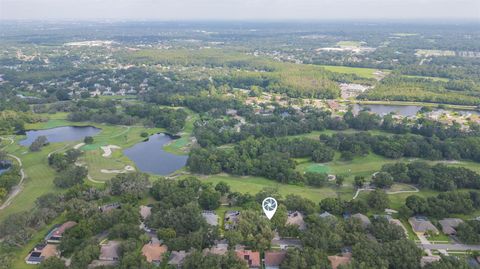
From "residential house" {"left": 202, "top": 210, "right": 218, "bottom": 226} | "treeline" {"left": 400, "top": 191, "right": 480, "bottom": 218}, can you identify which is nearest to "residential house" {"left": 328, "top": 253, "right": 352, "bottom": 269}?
"treeline" {"left": 400, "top": 191, "right": 480, "bottom": 218}

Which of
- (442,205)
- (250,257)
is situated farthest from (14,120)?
(442,205)

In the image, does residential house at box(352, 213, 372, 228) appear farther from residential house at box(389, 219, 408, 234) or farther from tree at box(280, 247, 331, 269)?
tree at box(280, 247, 331, 269)

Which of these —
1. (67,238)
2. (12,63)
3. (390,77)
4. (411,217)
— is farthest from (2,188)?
(12,63)

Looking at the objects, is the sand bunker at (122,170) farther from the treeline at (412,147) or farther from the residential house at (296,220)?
the treeline at (412,147)

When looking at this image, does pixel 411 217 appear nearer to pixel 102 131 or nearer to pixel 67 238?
pixel 67 238

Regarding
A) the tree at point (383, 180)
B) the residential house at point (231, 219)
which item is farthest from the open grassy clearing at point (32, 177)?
the tree at point (383, 180)

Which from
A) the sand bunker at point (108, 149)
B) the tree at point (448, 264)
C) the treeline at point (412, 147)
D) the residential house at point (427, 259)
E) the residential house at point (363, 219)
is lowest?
the residential house at point (427, 259)
